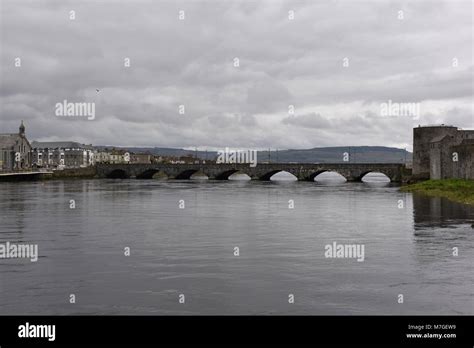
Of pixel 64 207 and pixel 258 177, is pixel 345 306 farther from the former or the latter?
pixel 258 177

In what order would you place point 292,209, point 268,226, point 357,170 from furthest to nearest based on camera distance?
point 357,170, point 292,209, point 268,226

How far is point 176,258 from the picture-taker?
75.7 feet

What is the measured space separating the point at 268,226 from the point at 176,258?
12.6 m

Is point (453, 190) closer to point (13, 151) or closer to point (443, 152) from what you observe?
point (443, 152)

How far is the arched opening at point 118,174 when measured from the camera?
480 feet

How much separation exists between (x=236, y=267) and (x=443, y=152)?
63.3 metres

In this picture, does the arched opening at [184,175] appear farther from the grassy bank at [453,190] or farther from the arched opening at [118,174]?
the grassy bank at [453,190]

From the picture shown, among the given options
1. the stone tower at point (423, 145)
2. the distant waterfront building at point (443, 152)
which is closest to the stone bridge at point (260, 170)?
the stone tower at point (423, 145)

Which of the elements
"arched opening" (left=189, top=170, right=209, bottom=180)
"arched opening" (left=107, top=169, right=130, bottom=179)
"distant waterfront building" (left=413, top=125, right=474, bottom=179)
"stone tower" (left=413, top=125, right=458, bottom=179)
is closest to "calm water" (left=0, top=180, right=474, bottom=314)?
"distant waterfront building" (left=413, top=125, right=474, bottom=179)

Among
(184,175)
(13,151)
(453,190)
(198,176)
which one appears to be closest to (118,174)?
(184,175)

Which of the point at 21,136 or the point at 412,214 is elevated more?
the point at 21,136

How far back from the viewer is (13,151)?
162375 mm

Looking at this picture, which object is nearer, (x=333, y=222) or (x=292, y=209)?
(x=333, y=222)
